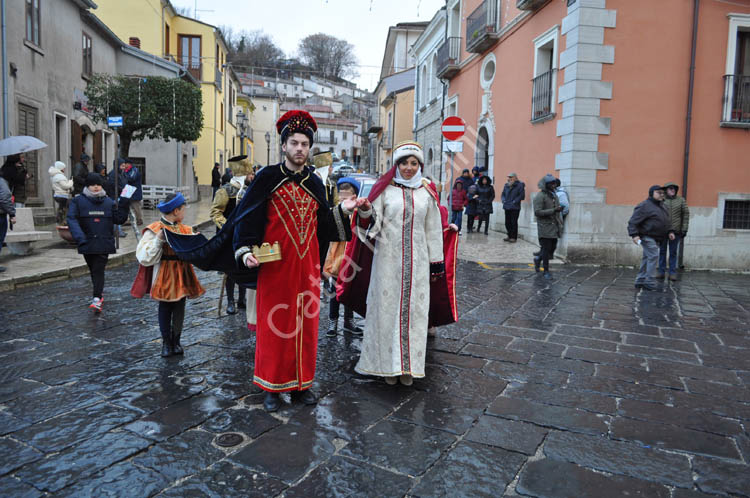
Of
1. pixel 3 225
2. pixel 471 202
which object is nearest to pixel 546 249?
pixel 471 202

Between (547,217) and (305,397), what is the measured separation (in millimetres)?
6697

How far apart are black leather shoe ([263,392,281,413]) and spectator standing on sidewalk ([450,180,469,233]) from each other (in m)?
11.1

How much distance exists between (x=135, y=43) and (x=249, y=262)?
24.7 meters

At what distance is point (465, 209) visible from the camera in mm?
15453

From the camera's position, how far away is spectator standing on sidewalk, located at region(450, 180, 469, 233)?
14.4m

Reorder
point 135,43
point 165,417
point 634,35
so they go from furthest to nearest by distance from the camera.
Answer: point 135,43
point 634,35
point 165,417

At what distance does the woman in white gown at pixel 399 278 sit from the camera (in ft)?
13.3

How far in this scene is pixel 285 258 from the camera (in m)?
3.61

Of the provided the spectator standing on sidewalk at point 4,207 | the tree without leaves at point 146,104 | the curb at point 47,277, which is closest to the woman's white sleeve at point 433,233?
the curb at point 47,277

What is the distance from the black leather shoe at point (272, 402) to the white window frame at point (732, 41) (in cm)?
1085

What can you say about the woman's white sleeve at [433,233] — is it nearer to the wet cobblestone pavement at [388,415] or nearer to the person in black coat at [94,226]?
the wet cobblestone pavement at [388,415]

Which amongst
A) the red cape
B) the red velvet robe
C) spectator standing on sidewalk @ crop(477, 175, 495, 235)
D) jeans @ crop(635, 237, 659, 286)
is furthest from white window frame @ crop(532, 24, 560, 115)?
the red velvet robe

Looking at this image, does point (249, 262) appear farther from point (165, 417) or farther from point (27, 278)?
point (27, 278)

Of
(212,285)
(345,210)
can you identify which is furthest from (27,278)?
(345,210)
